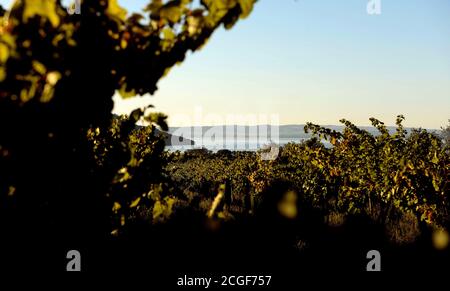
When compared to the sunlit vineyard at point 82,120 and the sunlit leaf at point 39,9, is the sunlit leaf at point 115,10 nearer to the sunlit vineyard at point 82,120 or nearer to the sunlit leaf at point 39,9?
the sunlit vineyard at point 82,120

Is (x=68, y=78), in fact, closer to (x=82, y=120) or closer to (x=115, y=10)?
(x=82, y=120)

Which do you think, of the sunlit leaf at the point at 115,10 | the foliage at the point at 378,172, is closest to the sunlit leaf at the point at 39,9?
the sunlit leaf at the point at 115,10

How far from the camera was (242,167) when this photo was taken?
19500 mm

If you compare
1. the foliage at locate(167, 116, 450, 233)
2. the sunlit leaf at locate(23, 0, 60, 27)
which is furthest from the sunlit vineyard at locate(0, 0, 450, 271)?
the foliage at locate(167, 116, 450, 233)

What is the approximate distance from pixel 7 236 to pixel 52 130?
605 mm

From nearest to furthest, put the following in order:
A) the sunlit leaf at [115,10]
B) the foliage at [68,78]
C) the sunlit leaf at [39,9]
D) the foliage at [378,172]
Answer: the sunlit leaf at [39,9] < the foliage at [68,78] < the sunlit leaf at [115,10] < the foliage at [378,172]

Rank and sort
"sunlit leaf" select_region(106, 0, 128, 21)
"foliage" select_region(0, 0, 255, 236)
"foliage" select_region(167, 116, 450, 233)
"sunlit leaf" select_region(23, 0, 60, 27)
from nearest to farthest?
1. "sunlit leaf" select_region(23, 0, 60, 27)
2. "foliage" select_region(0, 0, 255, 236)
3. "sunlit leaf" select_region(106, 0, 128, 21)
4. "foliage" select_region(167, 116, 450, 233)

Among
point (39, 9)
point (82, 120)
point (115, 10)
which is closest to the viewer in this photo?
point (39, 9)

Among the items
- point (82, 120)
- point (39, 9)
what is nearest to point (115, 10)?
point (39, 9)

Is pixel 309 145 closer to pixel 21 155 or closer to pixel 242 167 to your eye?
pixel 242 167

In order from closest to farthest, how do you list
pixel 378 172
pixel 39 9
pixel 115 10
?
1. pixel 39 9
2. pixel 115 10
3. pixel 378 172

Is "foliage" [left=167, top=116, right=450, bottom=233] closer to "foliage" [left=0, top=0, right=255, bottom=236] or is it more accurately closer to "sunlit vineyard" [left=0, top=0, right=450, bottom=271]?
"sunlit vineyard" [left=0, top=0, right=450, bottom=271]

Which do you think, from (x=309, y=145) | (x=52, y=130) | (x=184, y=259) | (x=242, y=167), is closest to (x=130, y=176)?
(x=52, y=130)
